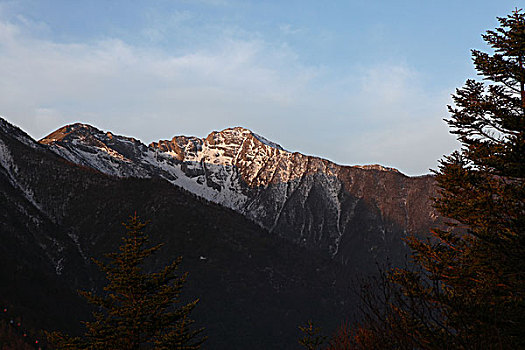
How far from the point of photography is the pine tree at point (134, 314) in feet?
80.6

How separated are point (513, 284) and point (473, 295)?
9.05 ft

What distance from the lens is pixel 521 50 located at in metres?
26.2

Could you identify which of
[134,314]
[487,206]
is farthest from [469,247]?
[134,314]

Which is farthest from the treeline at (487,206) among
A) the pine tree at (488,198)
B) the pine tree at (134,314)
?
the pine tree at (134,314)

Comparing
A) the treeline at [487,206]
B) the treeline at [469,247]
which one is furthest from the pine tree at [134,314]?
the treeline at [487,206]

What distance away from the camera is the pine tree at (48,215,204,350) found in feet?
80.6

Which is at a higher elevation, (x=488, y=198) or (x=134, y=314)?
(x=488, y=198)

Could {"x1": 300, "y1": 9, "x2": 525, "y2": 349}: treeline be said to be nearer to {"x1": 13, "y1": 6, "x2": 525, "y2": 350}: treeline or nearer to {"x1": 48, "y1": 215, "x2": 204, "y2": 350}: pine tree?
{"x1": 13, "y1": 6, "x2": 525, "y2": 350}: treeline

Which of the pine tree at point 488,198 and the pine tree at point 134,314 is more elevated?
the pine tree at point 488,198

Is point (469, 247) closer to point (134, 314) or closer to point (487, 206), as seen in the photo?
point (487, 206)

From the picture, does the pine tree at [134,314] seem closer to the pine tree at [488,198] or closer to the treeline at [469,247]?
the treeline at [469,247]

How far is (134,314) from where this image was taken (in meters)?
25.0

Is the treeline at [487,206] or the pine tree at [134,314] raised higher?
the treeline at [487,206]

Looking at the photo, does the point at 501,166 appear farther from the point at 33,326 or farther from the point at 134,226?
the point at 33,326
